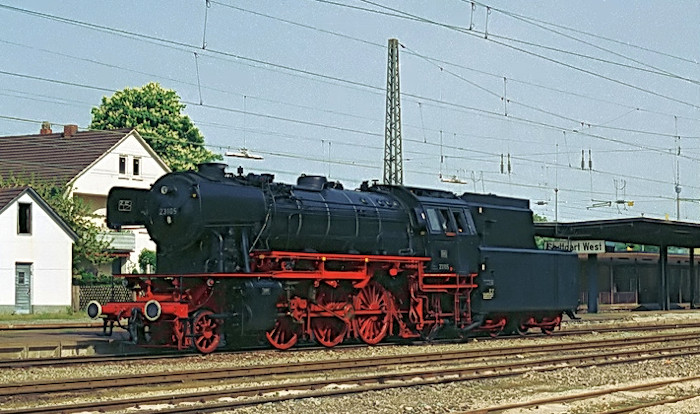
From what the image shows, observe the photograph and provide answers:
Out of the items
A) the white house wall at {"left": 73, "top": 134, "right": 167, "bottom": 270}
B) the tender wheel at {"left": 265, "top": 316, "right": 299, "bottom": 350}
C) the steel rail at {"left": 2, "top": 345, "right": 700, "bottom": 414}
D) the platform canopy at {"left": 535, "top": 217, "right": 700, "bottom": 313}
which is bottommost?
the steel rail at {"left": 2, "top": 345, "right": 700, "bottom": 414}

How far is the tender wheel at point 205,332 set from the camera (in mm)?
18625

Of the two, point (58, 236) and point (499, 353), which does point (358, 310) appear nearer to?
point (499, 353)

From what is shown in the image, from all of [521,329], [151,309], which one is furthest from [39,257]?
[151,309]

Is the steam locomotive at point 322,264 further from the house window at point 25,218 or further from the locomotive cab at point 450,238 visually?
the house window at point 25,218

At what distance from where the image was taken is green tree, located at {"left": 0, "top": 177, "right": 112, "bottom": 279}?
4419 cm

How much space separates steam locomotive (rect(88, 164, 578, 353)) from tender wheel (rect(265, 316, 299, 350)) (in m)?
0.03

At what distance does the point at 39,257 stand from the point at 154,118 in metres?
31.3

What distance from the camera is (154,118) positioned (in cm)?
6938

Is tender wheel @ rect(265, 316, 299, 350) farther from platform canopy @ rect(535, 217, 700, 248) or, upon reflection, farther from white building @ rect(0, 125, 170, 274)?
white building @ rect(0, 125, 170, 274)

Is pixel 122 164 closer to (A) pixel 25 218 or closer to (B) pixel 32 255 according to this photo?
(A) pixel 25 218

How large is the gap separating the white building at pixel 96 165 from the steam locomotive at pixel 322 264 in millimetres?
28303

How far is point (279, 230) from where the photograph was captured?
20.2 meters

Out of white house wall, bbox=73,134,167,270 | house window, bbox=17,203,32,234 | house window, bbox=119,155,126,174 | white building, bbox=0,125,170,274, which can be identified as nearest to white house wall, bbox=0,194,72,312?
house window, bbox=17,203,32,234

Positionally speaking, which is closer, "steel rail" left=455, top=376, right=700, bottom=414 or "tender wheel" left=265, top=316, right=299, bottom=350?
"steel rail" left=455, top=376, right=700, bottom=414
